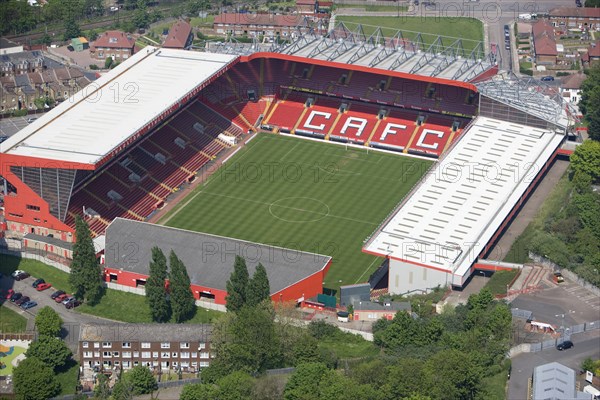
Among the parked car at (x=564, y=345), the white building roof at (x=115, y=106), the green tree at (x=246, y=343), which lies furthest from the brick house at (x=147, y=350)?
the parked car at (x=564, y=345)

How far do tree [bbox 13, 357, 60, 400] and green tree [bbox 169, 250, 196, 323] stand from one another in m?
16.8

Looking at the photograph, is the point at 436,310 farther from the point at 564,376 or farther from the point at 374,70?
the point at 374,70

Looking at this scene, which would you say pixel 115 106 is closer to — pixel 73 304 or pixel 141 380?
pixel 73 304

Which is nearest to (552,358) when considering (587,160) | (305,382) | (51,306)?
(305,382)

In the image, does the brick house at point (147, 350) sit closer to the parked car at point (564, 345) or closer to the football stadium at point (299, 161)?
the football stadium at point (299, 161)

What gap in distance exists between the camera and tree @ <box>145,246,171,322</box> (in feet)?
447

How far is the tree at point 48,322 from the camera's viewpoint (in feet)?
432

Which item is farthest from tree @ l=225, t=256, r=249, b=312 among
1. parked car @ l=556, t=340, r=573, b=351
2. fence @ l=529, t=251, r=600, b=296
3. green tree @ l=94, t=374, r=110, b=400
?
fence @ l=529, t=251, r=600, b=296

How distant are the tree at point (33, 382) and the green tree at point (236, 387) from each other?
1583cm

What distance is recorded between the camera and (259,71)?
18800 cm

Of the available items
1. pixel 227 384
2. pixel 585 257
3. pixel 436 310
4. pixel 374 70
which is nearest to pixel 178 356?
pixel 227 384

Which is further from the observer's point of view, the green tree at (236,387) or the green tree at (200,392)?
the green tree at (200,392)

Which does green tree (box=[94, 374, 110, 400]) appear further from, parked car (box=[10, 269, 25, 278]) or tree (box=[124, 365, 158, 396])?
parked car (box=[10, 269, 25, 278])

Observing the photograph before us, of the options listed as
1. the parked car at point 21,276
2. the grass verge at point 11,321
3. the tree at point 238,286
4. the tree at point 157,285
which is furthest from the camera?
the parked car at point 21,276
